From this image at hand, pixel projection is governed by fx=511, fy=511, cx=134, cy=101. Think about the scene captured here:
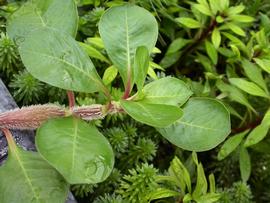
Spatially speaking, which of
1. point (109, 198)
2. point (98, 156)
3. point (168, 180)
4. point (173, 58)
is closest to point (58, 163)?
point (98, 156)

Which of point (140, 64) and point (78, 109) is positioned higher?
point (140, 64)

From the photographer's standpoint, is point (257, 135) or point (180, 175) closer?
point (180, 175)

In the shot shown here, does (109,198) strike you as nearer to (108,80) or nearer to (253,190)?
(108,80)

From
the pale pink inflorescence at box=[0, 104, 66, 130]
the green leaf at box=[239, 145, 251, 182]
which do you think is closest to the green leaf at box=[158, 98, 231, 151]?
the pale pink inflorescence at box=[0, 104, 66, 130]

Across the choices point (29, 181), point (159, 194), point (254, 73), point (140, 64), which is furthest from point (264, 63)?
point (29, 181)

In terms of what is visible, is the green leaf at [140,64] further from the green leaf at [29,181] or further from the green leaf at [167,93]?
the green leaf at [29,181]

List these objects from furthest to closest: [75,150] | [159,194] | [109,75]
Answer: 1. [109,75]
2. [159,194]
3. [75,150]

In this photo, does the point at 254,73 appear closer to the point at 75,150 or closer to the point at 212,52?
the point at 212,52
